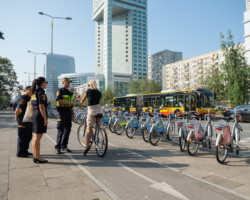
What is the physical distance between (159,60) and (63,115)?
143m

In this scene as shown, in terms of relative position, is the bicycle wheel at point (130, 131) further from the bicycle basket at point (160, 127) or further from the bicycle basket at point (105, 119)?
the bicycle basket at point (105, 119)

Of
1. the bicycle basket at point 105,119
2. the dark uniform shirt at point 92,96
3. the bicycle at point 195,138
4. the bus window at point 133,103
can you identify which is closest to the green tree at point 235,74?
the bus window at point 133,103

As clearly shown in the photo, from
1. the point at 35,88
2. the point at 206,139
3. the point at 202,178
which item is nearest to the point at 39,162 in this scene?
the point at 35,88

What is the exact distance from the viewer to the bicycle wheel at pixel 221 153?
465 centimetres

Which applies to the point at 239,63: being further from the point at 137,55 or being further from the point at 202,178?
the point at 137,55

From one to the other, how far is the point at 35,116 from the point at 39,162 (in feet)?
3.50

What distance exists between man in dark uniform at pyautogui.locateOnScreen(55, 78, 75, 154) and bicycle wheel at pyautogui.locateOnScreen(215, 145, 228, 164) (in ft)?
12.5

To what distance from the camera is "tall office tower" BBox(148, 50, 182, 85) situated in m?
139

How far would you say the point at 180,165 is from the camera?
4.59 meters

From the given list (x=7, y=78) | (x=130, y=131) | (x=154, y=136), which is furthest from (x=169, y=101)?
(x=7, y=78)

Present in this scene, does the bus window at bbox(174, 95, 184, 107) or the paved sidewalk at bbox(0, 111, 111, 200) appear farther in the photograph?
the bus window at bbox(174, 95, 184, 107)

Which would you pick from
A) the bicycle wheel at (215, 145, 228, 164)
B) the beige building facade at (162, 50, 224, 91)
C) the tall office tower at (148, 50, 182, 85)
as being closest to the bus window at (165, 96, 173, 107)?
the bicycle wheel at (215, 145, 228, 164)

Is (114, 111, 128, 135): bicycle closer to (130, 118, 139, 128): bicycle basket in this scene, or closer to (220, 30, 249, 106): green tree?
(130, 118, 139, 128): bicycle basket

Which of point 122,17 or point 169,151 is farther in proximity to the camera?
point 122,17
